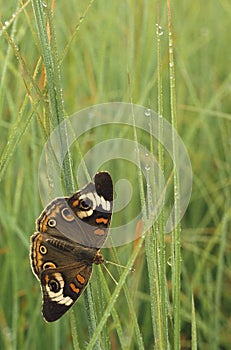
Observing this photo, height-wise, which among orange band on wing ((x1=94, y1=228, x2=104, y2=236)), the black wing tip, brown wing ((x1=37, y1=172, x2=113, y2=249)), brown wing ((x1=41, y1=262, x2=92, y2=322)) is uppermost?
the black wing tip

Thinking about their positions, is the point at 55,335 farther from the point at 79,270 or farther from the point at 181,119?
the point at 181,119

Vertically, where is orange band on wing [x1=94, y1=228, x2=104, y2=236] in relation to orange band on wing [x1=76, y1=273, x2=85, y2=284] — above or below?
above

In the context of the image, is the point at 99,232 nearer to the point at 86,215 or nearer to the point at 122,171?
the point at 86,215

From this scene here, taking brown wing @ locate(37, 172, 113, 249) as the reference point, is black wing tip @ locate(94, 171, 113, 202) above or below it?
→ above

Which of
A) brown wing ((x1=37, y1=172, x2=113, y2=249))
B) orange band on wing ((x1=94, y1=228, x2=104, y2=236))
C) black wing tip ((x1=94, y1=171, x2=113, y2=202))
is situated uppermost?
black wing tip ((x1=94, y1=171, x2=113, y2=202))

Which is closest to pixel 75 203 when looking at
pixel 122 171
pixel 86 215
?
pixel 86 215

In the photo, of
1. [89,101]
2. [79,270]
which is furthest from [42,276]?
[89,101]
